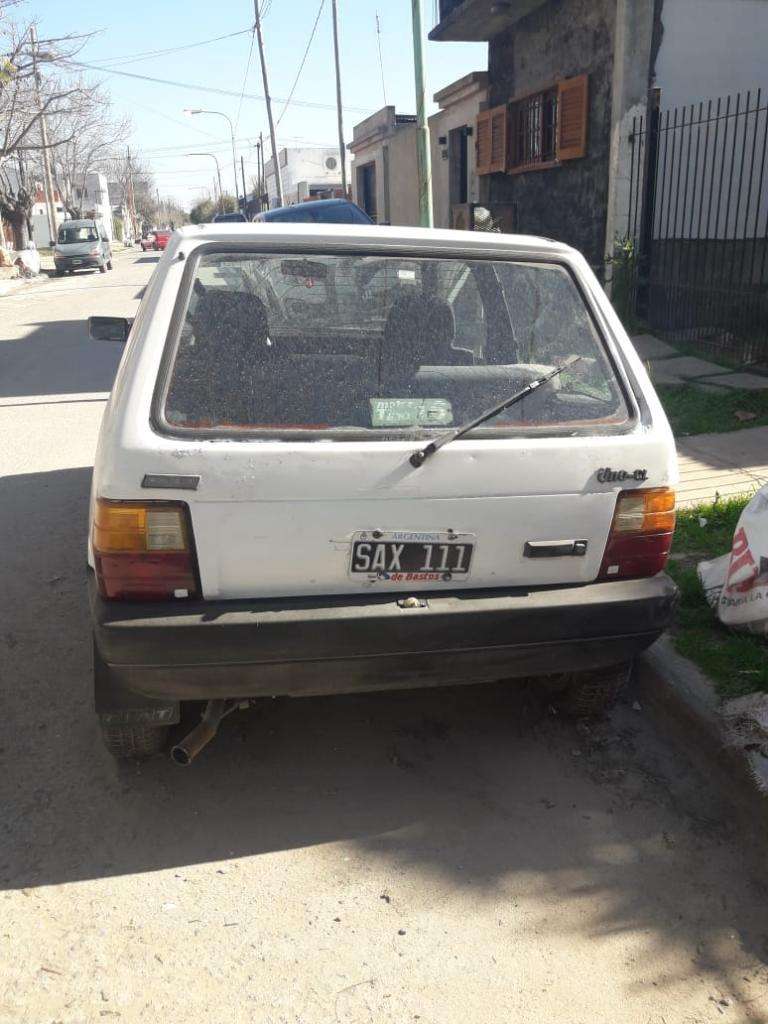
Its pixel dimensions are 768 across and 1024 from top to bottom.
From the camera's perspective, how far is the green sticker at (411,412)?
8.36 ft

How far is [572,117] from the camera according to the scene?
38.0 feet

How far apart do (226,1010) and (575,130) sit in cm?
1171

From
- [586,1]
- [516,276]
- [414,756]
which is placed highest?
[586,1]

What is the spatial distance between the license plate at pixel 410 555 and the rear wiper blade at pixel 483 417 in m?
0.23

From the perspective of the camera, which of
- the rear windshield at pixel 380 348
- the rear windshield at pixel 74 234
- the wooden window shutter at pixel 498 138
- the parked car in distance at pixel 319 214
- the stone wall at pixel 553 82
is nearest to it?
the rear windshield at pixel 380 348

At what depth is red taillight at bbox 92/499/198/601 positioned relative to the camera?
2.39 meters

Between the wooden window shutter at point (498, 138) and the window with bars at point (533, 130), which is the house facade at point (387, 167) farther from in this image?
the window with bars at point (533, 130)

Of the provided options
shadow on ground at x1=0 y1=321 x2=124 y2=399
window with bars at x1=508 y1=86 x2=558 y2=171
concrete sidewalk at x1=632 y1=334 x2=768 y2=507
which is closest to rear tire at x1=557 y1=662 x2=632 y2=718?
concrete sidewalk at x1=632 y1=334 x2=768 y2=507

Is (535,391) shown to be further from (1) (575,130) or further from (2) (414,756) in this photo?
(1) (575,130)

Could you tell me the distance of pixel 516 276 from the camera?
9.50ft

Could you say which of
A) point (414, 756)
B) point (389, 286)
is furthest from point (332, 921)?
point (389, 286)

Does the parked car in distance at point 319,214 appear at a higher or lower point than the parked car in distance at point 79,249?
higher

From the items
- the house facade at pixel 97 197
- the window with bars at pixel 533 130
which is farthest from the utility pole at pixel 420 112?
the house facade at pixel 97 197

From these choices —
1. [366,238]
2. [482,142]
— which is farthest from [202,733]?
[482,142]
